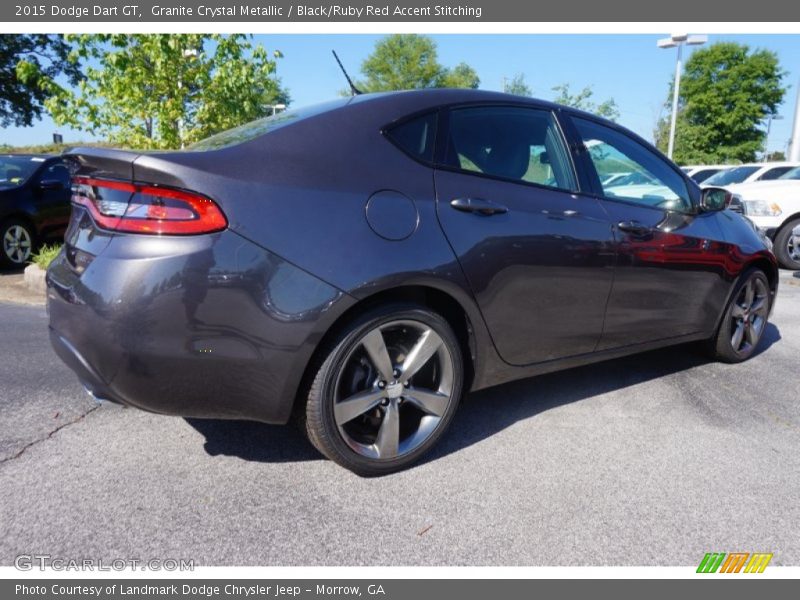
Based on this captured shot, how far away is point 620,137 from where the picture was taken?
3412 millimetres

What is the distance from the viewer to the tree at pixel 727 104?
3994 cm

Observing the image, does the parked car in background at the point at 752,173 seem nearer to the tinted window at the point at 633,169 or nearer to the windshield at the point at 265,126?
the tinted window at the point at 633,169

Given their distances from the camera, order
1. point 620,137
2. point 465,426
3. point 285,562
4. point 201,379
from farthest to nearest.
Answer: point 620,137 < point 465,426 < point 201,379 < point 285,562

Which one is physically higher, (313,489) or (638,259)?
(638,259)

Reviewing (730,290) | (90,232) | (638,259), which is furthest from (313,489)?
(730,290)

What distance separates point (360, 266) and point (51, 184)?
23.1ft

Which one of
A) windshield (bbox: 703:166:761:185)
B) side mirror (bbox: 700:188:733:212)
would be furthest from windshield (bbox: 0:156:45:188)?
windshield (bbox: 703:166:761:185)

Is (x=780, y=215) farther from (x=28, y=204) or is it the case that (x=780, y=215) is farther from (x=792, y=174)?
(x=28, y=204)

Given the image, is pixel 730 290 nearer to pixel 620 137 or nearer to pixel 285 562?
pixel 620 137

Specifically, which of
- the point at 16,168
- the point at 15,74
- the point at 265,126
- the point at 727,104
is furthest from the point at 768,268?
the point at 727,104

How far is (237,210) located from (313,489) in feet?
3.75

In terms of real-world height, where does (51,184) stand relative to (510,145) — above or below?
below

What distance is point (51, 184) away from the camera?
25.0 feet

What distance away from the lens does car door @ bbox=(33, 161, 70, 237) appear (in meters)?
7.50
